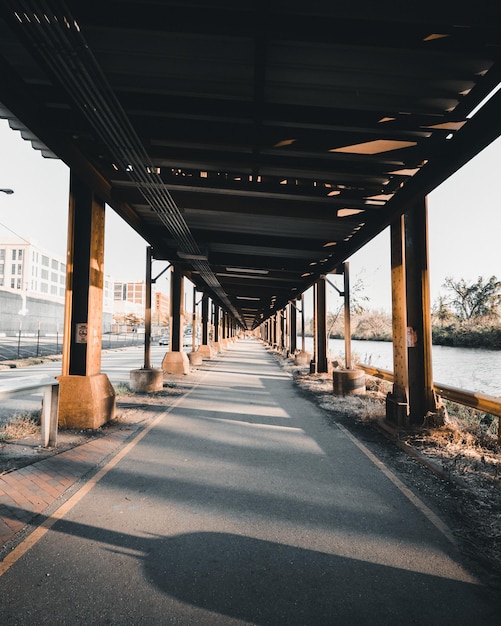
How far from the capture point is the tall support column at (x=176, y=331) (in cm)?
1555

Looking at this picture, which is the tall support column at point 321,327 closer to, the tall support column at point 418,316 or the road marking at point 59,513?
the tall support column at point 418,316

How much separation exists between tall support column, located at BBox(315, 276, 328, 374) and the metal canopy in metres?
8.33

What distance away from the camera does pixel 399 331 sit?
7.35 m

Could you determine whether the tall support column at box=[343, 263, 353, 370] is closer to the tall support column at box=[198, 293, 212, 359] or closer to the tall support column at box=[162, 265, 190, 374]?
the tall support column at box=[162, 265, 190, 374]

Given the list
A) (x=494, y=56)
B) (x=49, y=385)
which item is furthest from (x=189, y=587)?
(x=494, y=56)

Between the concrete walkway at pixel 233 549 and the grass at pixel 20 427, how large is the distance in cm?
132

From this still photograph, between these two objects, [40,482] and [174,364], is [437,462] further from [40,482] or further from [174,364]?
[174,364]

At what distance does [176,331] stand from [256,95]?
12435mm

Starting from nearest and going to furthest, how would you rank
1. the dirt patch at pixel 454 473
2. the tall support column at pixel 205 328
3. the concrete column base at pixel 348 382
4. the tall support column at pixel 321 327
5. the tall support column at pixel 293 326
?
the dirt patch at pixel 454 473 < the concrete column base at pixel 348 382 < the tall support column at pixel 321 327 < the tall support column at pixel 205 328 < the tall support column at pixel 293 326

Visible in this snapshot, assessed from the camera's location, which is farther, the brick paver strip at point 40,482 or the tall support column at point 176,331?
the tall support column at point 176,331

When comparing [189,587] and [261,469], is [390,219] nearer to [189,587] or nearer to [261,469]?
[261,469]

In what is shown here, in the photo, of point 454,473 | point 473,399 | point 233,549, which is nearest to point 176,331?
point 473,399

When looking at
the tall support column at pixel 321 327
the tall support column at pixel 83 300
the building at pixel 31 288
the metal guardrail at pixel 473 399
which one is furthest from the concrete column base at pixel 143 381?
the building at pixel 31 288

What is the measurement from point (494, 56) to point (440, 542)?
492cm
